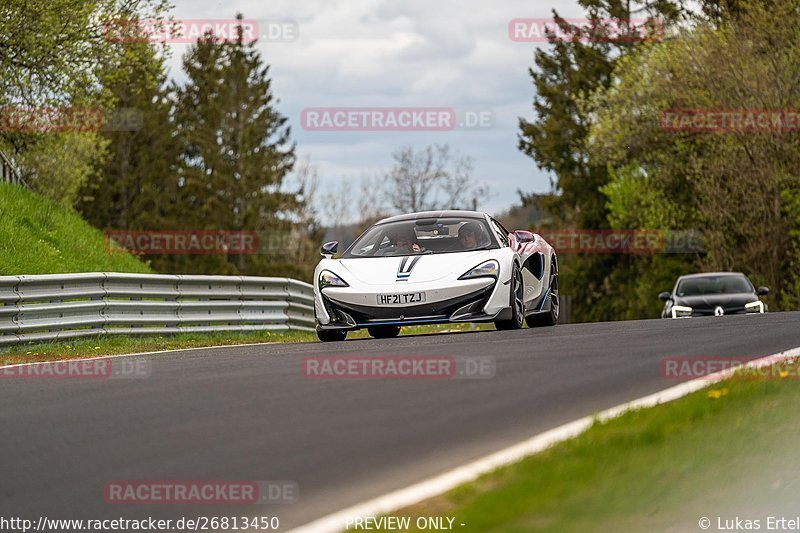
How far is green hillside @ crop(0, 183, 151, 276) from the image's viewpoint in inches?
914

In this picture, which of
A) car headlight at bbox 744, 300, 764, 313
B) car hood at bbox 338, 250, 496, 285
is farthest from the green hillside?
car headlight at bbox 744, 300, 764, 313

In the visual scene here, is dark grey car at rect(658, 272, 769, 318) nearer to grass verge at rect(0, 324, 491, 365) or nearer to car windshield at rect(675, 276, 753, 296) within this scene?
car windshield at rect(675, 276, 753, 296)

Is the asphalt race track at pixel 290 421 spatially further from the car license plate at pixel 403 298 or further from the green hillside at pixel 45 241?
A: the green hillside at pixel 45 241

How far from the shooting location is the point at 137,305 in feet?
57.6

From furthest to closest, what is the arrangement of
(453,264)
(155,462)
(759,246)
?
(759,246), (453,264), (155,462)

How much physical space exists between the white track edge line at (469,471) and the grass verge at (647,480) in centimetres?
7

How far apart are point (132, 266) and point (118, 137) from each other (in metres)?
42.0

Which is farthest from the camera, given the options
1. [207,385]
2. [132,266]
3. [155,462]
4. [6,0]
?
[132,266]

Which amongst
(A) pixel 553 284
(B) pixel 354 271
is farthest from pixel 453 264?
(A) pixel 553 284

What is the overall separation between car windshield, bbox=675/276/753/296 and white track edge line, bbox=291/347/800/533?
18184mm

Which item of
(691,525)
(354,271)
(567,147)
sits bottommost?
(691,525)

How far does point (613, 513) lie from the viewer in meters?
5.08

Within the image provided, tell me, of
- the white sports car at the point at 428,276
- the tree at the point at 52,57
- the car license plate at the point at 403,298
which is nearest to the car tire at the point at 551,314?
the white sports car at the point at 428,276

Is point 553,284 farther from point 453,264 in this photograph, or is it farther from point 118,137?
point 118,137
